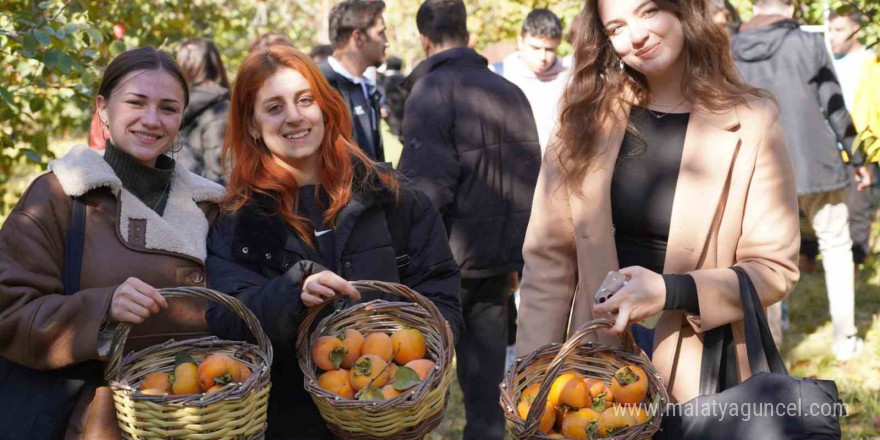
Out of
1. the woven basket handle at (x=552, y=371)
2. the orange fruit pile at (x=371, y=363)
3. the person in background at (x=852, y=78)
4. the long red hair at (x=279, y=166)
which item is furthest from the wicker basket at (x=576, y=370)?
the person in background at (x=852, y=78)

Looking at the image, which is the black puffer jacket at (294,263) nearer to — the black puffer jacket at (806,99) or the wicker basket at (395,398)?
the wicker basket at (395,398)

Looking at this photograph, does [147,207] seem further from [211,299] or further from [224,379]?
[224,379]

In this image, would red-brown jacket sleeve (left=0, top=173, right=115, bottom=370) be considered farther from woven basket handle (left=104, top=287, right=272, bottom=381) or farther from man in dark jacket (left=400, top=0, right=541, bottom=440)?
man in dark jacket (left=400, top=0, right=541, bottom=440)

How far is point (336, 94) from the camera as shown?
2.76m

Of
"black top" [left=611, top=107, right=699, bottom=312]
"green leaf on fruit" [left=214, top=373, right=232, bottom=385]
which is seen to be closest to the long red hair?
"green leaf on fruit" [left=214, top=373, right=232, bottom=385]

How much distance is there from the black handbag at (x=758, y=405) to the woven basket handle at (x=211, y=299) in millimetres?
931

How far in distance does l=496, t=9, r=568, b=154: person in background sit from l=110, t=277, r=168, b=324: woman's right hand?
4.01 meters

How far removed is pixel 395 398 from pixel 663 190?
88 cm

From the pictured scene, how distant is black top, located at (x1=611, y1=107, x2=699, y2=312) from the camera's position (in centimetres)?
246

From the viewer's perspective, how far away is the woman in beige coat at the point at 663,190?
2.34 metres

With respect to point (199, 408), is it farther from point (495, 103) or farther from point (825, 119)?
point (825, 119)

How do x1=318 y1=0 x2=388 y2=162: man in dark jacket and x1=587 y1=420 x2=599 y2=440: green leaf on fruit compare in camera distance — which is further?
x1=318 y1=0 x2=388 y2=162: man in dark jacket

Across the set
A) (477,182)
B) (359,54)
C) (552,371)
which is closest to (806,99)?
(477,182)

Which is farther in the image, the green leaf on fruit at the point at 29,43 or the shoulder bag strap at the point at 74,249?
the green leaf on fruit at the point at 29,43
